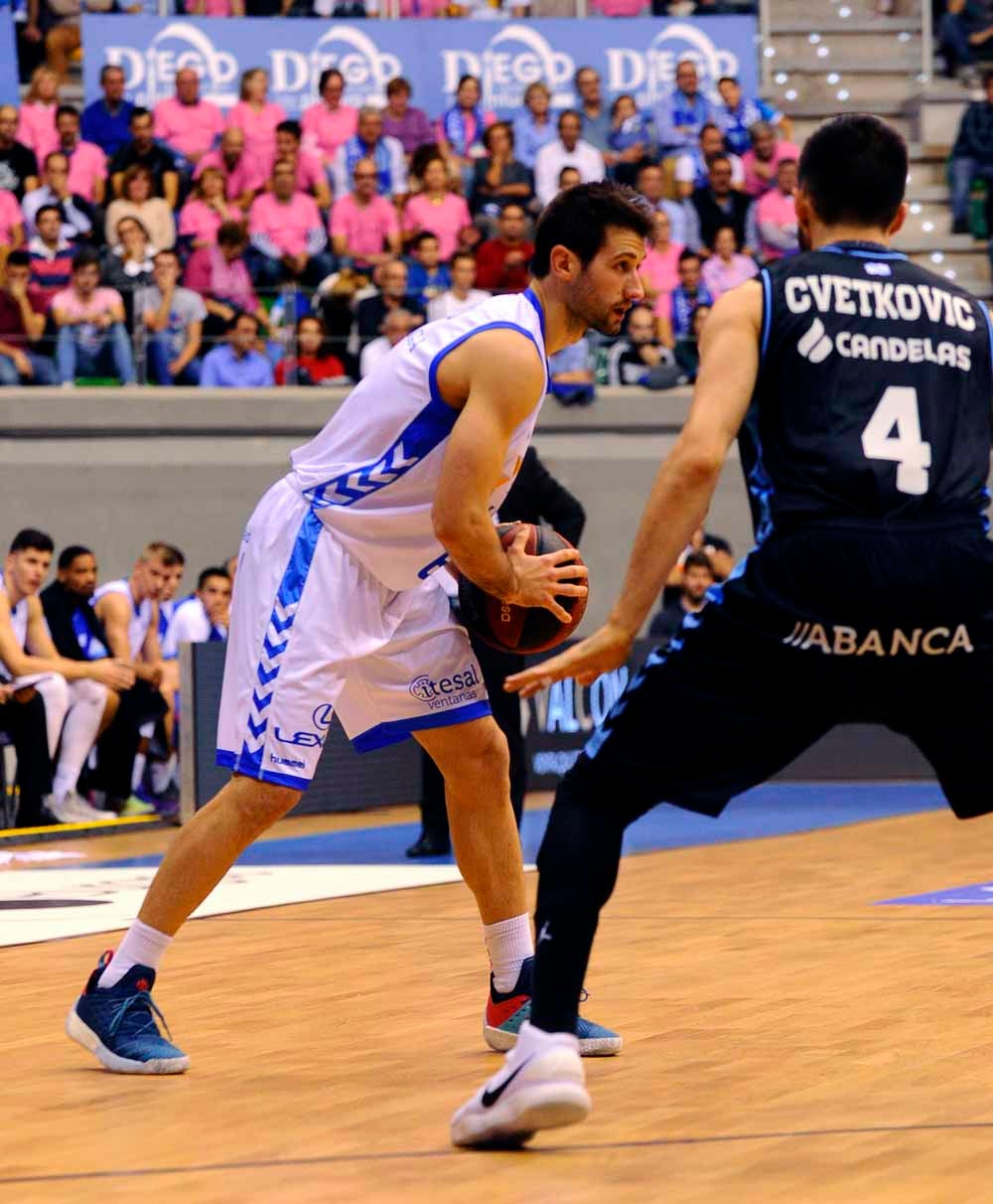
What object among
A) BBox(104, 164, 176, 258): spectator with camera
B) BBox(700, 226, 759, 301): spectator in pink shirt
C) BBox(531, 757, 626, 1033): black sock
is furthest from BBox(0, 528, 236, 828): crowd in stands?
BBox(531, 757, 626, 1033): black sock

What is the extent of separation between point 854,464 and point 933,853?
6.31m

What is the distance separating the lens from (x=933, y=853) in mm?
9844

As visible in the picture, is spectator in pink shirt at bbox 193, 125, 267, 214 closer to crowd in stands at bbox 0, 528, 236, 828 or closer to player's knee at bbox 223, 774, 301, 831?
crowd in stands at bbox 0, 528, 236, 828

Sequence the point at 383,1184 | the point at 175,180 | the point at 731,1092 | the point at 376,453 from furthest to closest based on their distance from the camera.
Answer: the point at 175,180, the point at 376,453, the point at 731,1092, the point at 383,1184

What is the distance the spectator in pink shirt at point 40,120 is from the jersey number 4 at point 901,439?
1445 centimetres

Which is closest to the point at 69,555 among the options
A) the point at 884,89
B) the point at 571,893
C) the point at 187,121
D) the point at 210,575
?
the point at 210,575

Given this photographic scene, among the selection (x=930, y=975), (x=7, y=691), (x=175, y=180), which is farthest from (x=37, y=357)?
(x=930, y=975)

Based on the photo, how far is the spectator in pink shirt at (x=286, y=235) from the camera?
55.2 ft

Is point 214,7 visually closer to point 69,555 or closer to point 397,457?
point 69,555

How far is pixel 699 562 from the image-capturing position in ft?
48.0

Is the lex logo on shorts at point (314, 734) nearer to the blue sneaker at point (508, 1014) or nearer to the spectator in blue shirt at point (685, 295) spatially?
the blue sneaker at point (508, 1014)

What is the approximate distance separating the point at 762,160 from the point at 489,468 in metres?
15.3

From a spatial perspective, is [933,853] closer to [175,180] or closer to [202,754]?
[202,754]

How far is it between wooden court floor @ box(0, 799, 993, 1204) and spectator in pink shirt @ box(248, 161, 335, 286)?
947 centimetres
